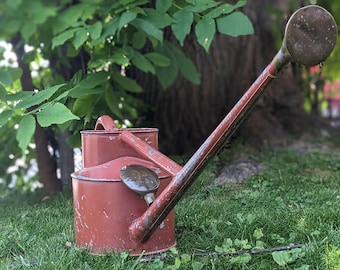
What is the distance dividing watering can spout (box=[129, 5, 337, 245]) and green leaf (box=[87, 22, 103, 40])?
0.67m

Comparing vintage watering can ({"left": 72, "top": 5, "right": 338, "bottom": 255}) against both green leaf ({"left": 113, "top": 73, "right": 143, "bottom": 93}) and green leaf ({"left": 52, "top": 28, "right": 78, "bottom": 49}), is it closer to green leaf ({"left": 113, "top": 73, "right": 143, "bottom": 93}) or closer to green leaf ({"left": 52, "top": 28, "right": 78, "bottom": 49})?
green leaf ({"left": 52, "top": 28, "right": 78, "bottom": 49})

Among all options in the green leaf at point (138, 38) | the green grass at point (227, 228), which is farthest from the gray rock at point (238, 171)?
the green leaf at point (138, 38)

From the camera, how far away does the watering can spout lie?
0.97m

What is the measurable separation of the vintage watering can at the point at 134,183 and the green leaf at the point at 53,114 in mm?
105

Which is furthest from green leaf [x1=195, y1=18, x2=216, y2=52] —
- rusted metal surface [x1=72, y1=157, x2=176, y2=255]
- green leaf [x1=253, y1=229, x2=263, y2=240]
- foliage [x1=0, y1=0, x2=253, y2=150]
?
green leaf [x1=253, y1=229, x2=263, y2=240]

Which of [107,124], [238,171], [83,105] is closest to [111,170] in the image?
[107,124]

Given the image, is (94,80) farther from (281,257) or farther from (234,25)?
(281,257)

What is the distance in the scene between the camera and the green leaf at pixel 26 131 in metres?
1.23

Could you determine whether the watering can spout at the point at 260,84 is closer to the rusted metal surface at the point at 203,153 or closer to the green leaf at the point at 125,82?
the rusted metal surface at the point at 203,153

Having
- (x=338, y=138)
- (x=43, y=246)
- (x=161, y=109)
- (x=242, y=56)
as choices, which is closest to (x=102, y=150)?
(x=43, y=246)

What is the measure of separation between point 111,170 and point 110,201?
8cm

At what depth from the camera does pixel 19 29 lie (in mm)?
1499

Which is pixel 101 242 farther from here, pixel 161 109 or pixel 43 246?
pixel 161 109

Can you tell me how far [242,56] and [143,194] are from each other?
61.9 inches
